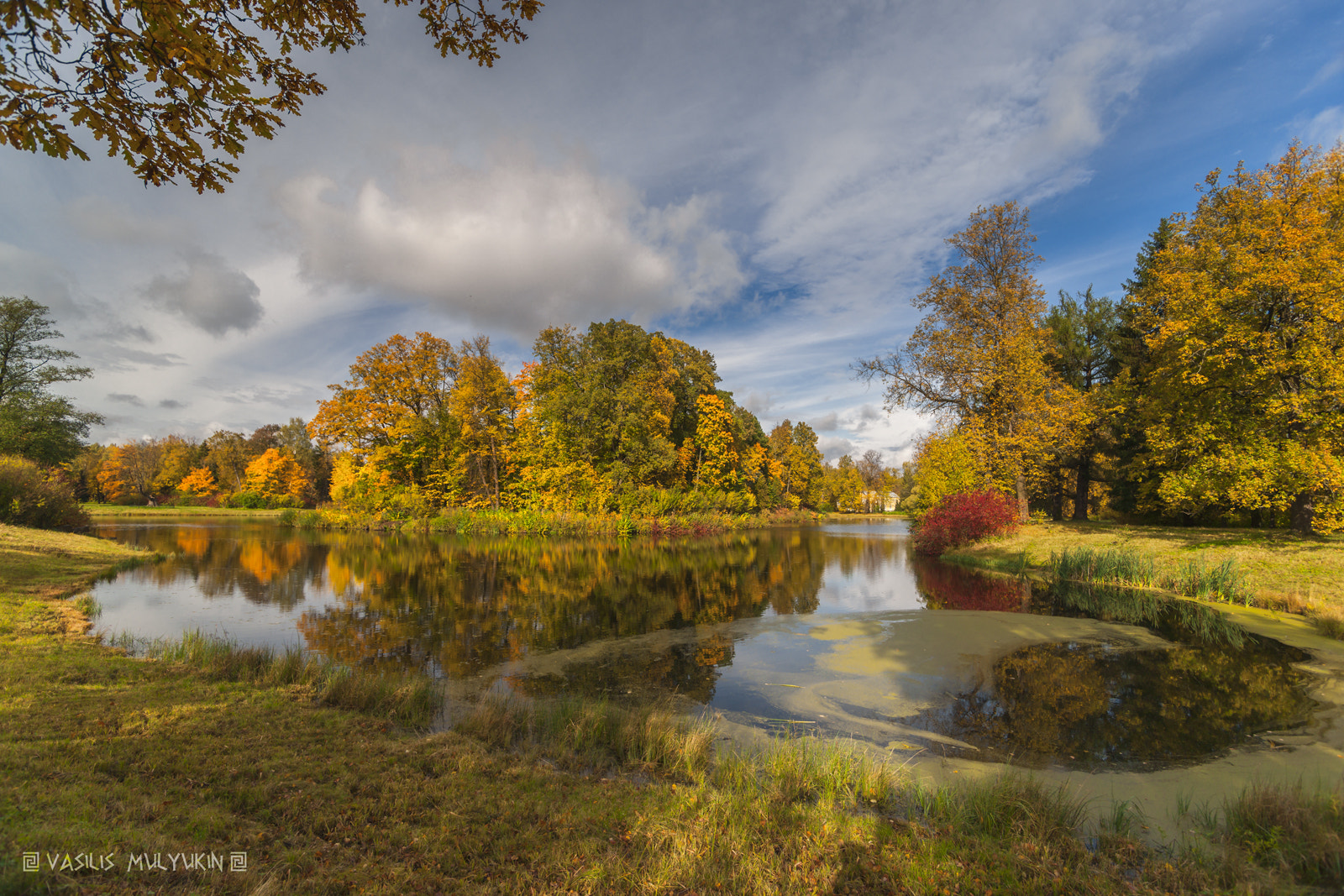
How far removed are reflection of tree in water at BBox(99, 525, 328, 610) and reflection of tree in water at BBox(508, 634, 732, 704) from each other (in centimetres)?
911

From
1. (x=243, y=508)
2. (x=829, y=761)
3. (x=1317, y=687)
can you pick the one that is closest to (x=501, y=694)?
(x=829, y=761)

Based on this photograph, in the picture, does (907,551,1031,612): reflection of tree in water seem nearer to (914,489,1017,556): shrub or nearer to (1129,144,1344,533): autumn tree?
(914,489,1017,556): shrub

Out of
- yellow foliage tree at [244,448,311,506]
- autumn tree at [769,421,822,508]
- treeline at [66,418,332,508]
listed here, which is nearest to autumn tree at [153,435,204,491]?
treeline at [66,418,332,508]

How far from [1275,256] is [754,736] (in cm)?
1985

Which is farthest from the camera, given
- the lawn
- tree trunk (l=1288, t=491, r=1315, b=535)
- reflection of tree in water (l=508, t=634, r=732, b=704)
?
tree trunk (l=1288, t=491, r=1315, b=535)

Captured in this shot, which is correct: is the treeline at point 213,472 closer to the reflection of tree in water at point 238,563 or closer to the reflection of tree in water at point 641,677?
the reflection of tree in water at point 238,563

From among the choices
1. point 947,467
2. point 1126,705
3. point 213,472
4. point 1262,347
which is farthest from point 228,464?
point 1262,347

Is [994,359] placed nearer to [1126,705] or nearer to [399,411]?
[1126,705]

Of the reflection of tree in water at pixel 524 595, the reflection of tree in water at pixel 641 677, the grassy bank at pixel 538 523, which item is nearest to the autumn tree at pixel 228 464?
the grassy bank at pixel 538 523

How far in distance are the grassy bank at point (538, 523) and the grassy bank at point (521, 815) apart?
27.7 meters

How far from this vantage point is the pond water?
6355mm

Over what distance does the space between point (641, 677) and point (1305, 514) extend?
19.7 metres

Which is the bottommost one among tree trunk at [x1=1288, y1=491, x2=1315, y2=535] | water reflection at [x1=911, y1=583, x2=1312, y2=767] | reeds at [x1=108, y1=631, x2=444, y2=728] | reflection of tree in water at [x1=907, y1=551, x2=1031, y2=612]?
reflection of tree in water at [x1=907, y1=551, x2=1031, y2=612]

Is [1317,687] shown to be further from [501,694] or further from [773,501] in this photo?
[773,501]
